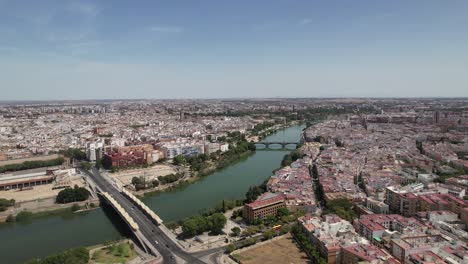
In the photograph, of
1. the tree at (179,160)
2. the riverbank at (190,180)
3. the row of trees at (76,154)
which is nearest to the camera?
the riverbank at (190,180)

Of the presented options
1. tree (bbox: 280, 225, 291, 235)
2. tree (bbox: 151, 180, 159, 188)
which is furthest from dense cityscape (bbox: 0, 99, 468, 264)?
tree (bbox: 151, 180, 159, 188)

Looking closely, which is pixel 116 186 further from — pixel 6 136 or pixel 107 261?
pixel 6 136

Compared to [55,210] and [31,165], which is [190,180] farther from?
[31,165]

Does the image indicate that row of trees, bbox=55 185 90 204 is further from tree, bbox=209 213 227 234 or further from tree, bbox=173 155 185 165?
tree, bbox=173 155 185 165

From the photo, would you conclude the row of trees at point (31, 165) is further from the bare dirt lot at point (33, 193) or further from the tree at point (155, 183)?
the tree at point (155, 183)

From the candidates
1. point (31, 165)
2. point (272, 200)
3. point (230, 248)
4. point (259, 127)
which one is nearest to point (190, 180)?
point (272, 200)

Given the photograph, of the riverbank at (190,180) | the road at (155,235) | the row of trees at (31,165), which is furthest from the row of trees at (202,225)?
the row of trees at (31,165)
